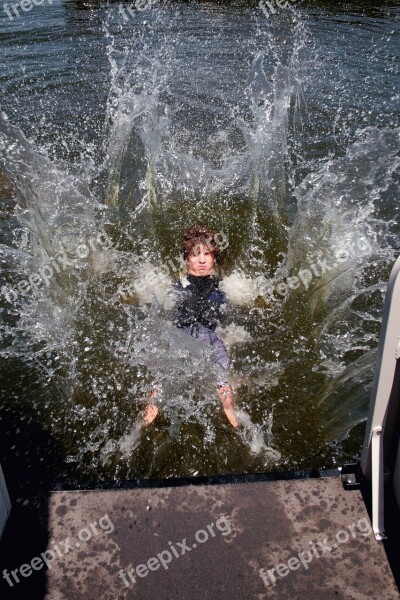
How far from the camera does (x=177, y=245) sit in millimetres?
6344

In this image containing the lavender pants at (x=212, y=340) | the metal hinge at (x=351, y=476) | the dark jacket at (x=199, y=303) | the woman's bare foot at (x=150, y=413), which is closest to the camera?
the metal hinge at (x=351, y=476)

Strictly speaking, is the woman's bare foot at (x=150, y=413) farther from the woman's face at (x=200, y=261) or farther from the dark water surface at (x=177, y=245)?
the woman's face at (x=200, y=261)

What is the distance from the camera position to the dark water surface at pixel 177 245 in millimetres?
4031

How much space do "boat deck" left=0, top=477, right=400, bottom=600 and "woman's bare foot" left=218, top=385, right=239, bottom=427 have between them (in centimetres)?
130

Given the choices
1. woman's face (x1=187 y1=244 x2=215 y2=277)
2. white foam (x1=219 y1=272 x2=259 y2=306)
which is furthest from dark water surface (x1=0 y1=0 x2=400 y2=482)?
woman's face (x1=187 y1=244 x2=215 y2=277)

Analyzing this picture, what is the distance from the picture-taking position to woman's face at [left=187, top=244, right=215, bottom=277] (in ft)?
17.7

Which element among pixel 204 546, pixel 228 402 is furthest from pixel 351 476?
pixel 228 402

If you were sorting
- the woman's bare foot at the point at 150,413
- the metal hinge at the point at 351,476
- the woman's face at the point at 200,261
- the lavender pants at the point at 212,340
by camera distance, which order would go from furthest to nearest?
the woman's face at the point at 200,261, the lavender pants at the point at 212,340, the woman's bare foot at the point at 150,413, the metal hinge at the point at 351,476

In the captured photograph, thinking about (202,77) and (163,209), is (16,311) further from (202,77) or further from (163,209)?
(202,77)

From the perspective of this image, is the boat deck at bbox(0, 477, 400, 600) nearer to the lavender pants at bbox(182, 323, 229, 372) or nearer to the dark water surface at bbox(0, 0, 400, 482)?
the dark water surface at bbox(0, 0, 400, 482)

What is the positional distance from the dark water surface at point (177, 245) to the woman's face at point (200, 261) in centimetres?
40

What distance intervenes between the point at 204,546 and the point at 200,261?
338 centimetres

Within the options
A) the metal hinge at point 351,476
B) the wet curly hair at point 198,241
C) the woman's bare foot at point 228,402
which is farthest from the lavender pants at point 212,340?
the metal hinge at point 351,476

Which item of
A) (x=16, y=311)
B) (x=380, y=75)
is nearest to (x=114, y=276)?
(x=16, y=311)
